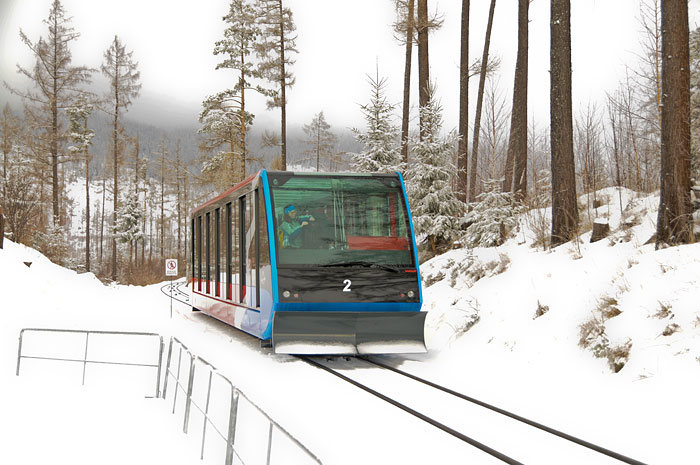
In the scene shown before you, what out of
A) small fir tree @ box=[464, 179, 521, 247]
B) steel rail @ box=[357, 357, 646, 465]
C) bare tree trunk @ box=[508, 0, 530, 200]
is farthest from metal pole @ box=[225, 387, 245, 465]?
bare tree trunk @ box=[508, 0, 530, 200]

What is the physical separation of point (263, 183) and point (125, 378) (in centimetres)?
393

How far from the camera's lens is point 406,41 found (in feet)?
75.9

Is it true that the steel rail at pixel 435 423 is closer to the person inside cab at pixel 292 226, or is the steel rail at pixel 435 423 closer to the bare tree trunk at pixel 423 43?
the person inside cab at pixel 292 226

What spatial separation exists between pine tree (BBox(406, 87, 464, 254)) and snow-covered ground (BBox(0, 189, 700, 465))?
147 inches

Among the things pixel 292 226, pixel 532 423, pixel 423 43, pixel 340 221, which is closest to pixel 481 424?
pixel 532 423

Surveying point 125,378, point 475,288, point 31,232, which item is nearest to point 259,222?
point 125,378

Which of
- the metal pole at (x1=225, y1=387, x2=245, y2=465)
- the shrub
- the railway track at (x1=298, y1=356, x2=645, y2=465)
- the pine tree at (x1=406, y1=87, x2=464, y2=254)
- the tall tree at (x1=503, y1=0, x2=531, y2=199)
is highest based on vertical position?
the tall tree at (x1=503, y1=0, x2=531, y2=199)

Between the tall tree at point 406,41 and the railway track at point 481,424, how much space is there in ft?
42.8

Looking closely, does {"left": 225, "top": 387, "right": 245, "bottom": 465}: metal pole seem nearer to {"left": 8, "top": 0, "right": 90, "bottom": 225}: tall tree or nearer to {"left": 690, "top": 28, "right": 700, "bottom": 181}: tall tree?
{"left": 690, "top": 28, "right": 700, "bottom": 181}: tall tree

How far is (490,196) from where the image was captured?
1479 centimetres

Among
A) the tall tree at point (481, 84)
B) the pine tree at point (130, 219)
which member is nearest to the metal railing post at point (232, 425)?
the tall tree at point (481, 84)

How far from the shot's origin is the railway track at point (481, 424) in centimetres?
551

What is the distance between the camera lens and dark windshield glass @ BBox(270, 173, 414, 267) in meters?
10.3

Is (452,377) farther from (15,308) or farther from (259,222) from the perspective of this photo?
(15,308)
